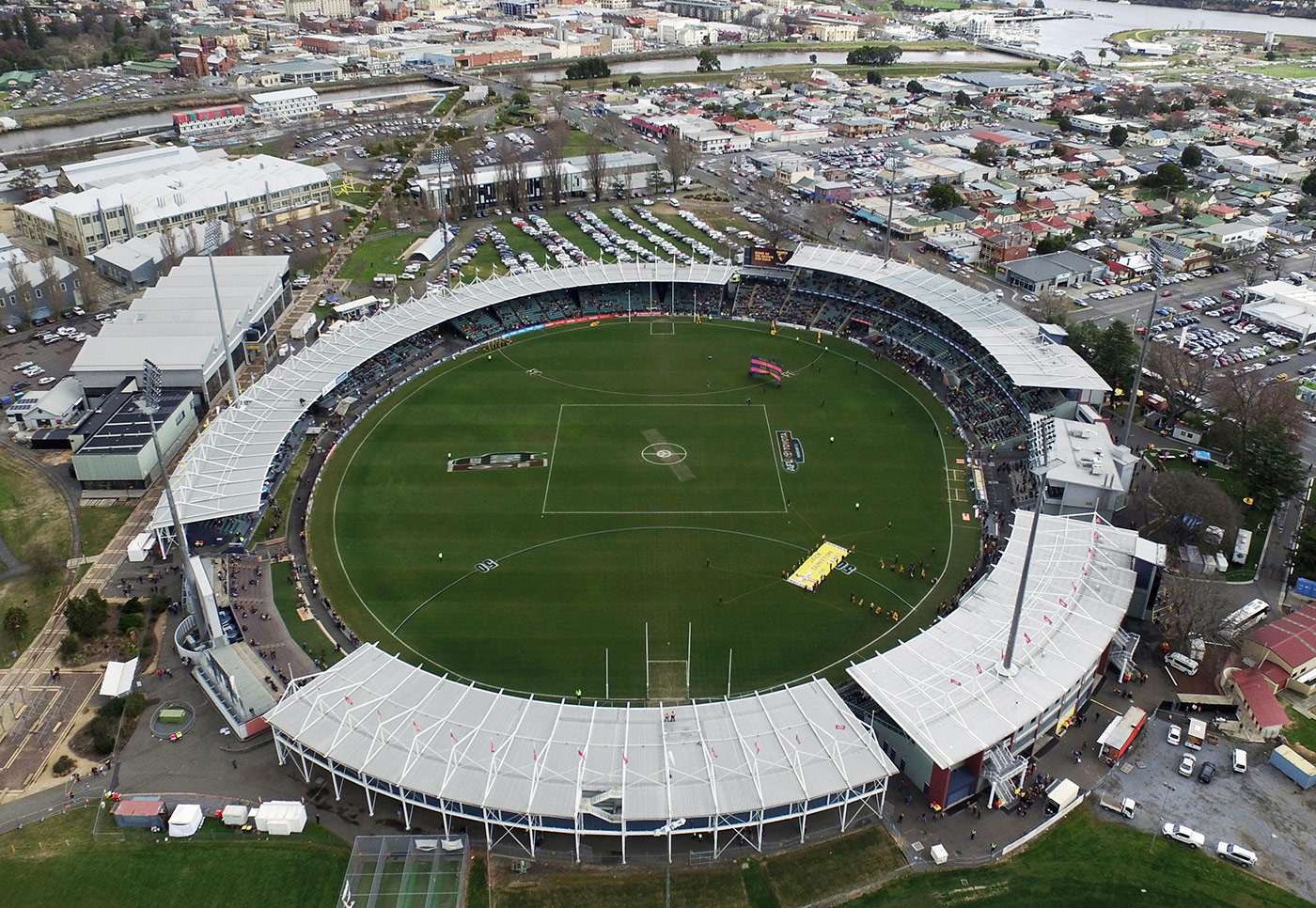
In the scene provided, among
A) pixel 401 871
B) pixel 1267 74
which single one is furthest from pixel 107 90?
pixel 1267 74

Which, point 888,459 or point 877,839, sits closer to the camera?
point 877,839

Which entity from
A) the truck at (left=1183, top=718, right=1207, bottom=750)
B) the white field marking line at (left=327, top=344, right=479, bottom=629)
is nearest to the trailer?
the truck at (left=1183, top=718, right=1207, bottom=750)

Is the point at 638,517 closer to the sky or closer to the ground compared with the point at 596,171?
closer to the ground

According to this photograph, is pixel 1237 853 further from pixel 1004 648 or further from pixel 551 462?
pixel 551 462

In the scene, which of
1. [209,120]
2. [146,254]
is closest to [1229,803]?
[146,254]

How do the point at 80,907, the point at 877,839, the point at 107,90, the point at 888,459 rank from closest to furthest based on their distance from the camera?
the point at 80,907, the point at 877,839, the point at 888,459, the point at 107,90

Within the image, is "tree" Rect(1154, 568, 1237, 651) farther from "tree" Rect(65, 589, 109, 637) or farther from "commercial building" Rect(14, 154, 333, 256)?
"commercial building" Rect(14, 154, 333, 256)

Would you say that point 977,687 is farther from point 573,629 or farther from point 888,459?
point 888,459

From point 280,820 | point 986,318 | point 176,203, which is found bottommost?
point 280,820
